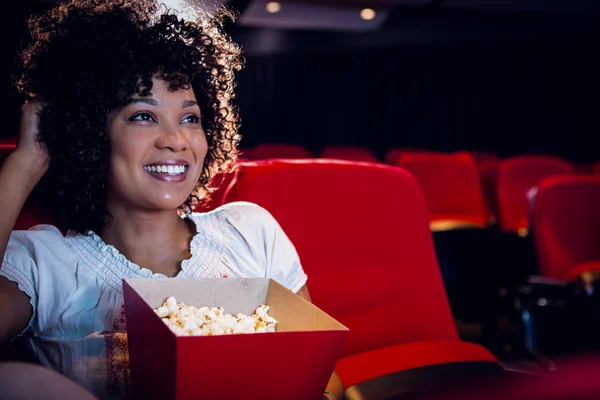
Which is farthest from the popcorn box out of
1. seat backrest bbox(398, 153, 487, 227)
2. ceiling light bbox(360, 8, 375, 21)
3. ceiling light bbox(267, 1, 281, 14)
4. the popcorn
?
ceiling light bbox(360, 8, 375, 21)

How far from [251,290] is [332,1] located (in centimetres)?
641

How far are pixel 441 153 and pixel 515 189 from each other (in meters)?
3.46

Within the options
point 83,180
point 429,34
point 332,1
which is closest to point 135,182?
point 83,180

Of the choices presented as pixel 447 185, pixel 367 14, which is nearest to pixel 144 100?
pixel 447 185

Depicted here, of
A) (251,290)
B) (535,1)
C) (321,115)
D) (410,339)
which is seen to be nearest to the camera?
(251,290)

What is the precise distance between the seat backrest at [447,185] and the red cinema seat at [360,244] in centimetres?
229

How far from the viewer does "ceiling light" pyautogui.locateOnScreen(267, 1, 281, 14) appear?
275 inches

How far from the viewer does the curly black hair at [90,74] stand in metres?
1.19

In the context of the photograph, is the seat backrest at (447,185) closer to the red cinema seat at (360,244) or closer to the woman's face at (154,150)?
the red cinema seat at (360,244)

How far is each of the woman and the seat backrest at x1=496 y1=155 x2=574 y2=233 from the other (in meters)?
2.78

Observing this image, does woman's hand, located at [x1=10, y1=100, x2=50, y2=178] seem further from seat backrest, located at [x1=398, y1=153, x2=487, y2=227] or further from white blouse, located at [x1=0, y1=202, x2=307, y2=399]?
seat backrest, located at [x1=398, y1=153, x2=487, y2=227]

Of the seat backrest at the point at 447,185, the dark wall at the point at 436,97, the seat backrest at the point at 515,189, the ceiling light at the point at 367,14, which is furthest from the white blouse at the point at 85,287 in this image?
the dark wall at the point at 436,97

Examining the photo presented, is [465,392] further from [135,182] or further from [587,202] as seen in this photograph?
[587,202]

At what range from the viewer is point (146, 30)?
1254mm
